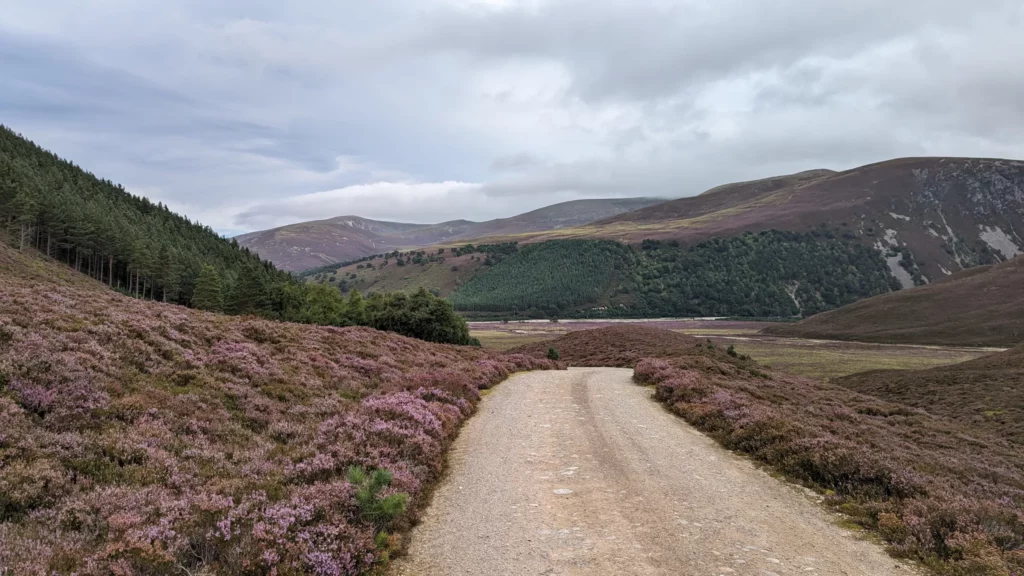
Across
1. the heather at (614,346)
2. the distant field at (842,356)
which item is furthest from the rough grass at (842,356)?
the heather at (614,346)

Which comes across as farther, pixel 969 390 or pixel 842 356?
pixel 842 356

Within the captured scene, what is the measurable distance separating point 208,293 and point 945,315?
15443 centimetres

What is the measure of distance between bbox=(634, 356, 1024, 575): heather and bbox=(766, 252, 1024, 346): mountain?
9782cm

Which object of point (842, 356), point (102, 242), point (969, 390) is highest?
point (102, 242)

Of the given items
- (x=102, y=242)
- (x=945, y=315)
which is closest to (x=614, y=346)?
(x=102, y=242)

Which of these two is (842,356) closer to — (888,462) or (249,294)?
(888,462)

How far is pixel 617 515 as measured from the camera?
915cm

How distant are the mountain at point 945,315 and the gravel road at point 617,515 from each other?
119081 millimetres

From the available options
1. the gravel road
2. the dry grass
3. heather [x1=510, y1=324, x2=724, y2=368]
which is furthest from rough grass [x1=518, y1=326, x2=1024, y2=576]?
heather [x1=510, y1=324, x2=724, y2=368]

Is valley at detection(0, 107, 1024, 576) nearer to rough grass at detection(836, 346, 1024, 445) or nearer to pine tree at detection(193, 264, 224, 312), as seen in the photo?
rough grass at detection(836, 346, 1024, 445)

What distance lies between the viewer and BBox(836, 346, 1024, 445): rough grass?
106ft

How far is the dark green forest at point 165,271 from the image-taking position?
190 ft

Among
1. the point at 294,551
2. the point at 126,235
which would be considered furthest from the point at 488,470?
Answer: the point at 126,235

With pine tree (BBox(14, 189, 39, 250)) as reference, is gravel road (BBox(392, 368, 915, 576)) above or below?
below
